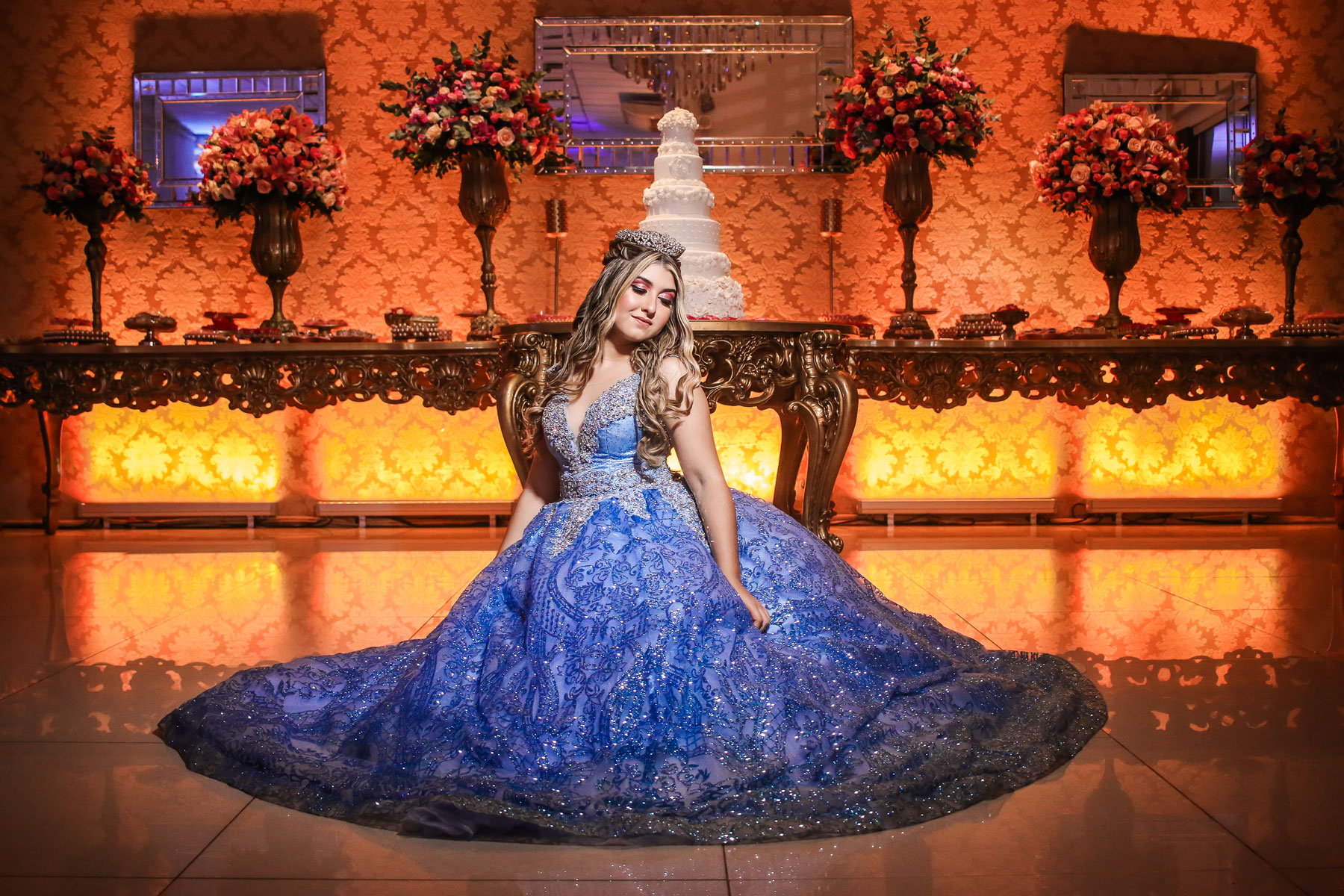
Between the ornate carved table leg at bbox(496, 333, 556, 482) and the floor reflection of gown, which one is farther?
the ornate carved table leg at bbox(496, 333, 556, 482)

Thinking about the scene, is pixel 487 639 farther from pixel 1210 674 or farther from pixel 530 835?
pixel 1210 674

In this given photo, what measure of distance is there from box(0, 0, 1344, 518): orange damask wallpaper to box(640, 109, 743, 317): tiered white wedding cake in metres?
1.68

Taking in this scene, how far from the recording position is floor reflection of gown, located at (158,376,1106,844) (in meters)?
2.14

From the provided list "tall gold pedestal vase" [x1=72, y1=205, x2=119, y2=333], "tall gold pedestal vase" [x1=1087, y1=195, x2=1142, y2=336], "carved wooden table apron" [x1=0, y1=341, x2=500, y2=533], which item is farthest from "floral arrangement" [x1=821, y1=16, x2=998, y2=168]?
"carved wooden table apron" [x1=0, y1=341, x2=500, y2=533]

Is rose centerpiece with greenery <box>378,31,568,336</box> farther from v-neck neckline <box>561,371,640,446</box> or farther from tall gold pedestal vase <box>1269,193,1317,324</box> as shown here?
tall gold pedestal vase <box>1269,193,1317,324</box>

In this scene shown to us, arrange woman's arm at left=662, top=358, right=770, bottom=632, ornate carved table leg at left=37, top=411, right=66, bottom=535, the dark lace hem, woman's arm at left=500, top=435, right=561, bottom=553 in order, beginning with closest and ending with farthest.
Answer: the dark lace hem → woman's arm at left=662, top=358, right=770, bottom=632 → woman's arm at left=500, top=435, right=561, bottom=553 → ornate carved table leg at left=37, top=411, right=66, bottom=535

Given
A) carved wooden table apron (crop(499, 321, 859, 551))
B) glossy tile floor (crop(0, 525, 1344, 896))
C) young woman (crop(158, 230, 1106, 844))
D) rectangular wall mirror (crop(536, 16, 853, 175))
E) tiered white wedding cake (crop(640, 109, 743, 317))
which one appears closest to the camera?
glossy tile floor (crop(0, 525, 1344, 896))

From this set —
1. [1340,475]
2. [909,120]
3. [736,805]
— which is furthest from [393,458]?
[1340,475]

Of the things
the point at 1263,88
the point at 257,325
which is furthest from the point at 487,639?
the point at 1263,88

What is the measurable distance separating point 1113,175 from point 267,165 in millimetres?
4544

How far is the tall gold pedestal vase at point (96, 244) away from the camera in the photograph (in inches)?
251

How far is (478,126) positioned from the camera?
582cm

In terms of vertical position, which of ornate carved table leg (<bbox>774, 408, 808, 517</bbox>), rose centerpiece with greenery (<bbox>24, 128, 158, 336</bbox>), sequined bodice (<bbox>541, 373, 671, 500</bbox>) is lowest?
ornate carved table leg (<bbox>774, 408, 808, 517</bbox>)

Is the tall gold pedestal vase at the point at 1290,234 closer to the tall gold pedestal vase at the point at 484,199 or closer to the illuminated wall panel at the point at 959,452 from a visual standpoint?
the illuminated wall panel at the point at 959,452
